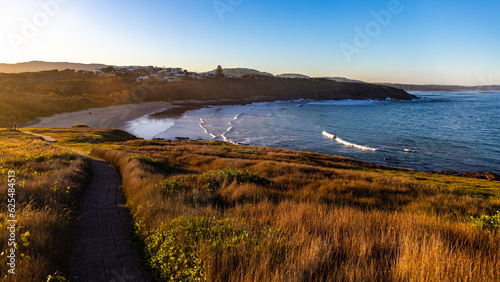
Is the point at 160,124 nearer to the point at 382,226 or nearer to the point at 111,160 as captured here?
the point at 111,160

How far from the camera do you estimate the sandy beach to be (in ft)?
161

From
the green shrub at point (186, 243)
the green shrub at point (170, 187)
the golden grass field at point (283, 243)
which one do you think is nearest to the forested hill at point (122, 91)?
the green shrub at point (170, 187)

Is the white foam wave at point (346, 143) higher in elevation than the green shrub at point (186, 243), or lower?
lower

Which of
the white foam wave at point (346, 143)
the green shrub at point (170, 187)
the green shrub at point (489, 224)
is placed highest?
the green shrub at point (489, 224)

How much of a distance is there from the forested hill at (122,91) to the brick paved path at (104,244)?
4548cm

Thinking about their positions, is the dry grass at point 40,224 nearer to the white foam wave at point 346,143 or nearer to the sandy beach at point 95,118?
the white foam wave at point 346,143

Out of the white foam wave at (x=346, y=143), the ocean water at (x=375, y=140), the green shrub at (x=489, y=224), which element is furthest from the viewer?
the white foam wave at (x=346, y=143)

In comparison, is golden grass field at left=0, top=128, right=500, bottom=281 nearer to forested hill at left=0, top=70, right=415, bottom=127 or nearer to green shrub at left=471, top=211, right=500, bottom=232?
green shrub at left=471, top=211, right=500, bottom=232

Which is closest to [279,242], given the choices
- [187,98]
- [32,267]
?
[32,267]

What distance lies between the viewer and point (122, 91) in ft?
311

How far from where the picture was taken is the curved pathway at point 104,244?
14.5 ft

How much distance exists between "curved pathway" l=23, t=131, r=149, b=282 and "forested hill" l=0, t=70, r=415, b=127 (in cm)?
4537

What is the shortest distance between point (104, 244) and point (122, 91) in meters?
102

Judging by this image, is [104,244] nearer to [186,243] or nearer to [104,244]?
[104,244]
